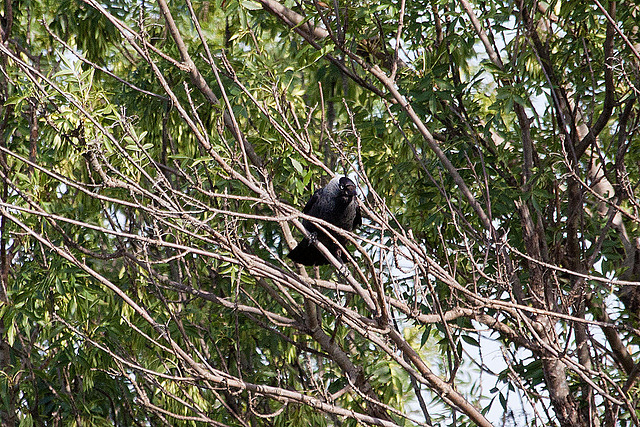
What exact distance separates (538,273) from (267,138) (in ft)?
5.86

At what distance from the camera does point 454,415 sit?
3.74m

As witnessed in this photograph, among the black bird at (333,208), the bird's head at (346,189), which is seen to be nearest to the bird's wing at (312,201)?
the black bird at (333,208)

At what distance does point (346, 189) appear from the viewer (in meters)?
4.71

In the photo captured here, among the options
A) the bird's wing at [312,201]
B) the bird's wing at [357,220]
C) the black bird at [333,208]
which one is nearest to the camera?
the black bird at [333,208]

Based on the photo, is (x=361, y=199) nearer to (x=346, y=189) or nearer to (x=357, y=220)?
(x=346, y=189)

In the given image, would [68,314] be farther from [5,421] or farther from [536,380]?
[536,380]

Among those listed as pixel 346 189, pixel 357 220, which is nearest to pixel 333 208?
pixel 346 189

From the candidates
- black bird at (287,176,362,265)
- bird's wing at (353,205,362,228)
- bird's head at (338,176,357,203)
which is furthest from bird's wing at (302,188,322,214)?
bird's wing at (353,205,362,228)

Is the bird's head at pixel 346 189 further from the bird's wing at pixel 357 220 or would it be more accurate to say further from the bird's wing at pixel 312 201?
the bird's wing at pixel 357 220

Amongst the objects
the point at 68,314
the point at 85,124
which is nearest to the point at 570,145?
the point at 85,124

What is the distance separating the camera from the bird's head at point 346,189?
15.4 feet

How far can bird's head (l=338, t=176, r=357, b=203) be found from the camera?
4.68 meters

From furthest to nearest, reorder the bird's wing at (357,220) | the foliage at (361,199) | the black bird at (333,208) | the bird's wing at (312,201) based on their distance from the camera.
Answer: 1. the bird's wing at (357,220)
2. the bird's wing at (312,201)
3. the black bird at (333,208)
4. the foliage at (361,199)

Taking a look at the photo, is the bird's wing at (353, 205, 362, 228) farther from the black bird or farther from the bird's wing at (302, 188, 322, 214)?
the bird's wing at (302, 188, 322, 214)
